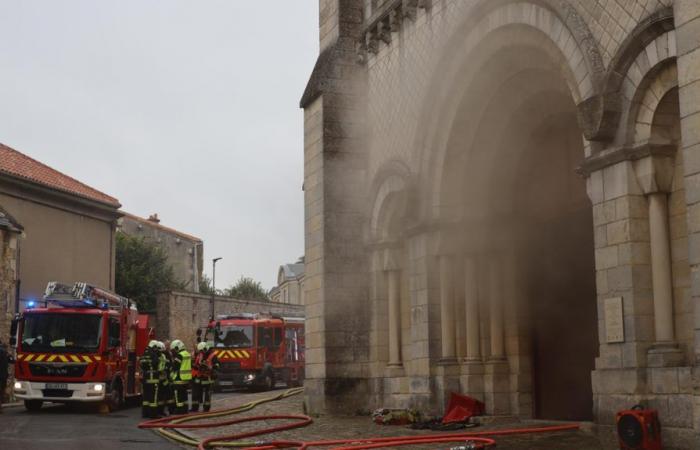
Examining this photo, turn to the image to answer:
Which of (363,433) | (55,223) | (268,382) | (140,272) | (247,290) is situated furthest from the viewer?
(247,290)

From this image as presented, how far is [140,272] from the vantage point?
2287 inches

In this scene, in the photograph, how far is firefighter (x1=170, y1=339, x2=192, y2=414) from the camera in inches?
781

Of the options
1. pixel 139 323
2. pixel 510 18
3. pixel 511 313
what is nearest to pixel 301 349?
pixel 139 323

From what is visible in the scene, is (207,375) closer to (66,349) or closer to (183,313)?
(66,349)

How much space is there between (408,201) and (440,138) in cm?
127

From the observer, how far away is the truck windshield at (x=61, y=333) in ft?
70.8

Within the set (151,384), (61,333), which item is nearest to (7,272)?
(61,333)

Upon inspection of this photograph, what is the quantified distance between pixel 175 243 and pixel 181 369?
50.6 metres

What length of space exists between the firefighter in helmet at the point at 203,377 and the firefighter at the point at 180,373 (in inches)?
30.4

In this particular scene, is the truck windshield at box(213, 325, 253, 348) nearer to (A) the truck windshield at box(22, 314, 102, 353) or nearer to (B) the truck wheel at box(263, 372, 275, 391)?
(B) the truck wheel at box(263, 372, 275, 391)

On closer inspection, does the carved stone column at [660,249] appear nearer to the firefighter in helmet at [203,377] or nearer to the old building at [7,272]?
the firefighter in helmet at [203,377]

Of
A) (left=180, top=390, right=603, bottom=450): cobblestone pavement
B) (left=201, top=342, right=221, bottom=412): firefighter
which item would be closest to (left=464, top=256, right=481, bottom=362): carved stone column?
(left=180, top=390, right=603, bottom=450): cobblestone pavement

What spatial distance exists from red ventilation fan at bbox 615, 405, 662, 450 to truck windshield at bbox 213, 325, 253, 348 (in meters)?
23.2

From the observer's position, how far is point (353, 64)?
61.9 feet
